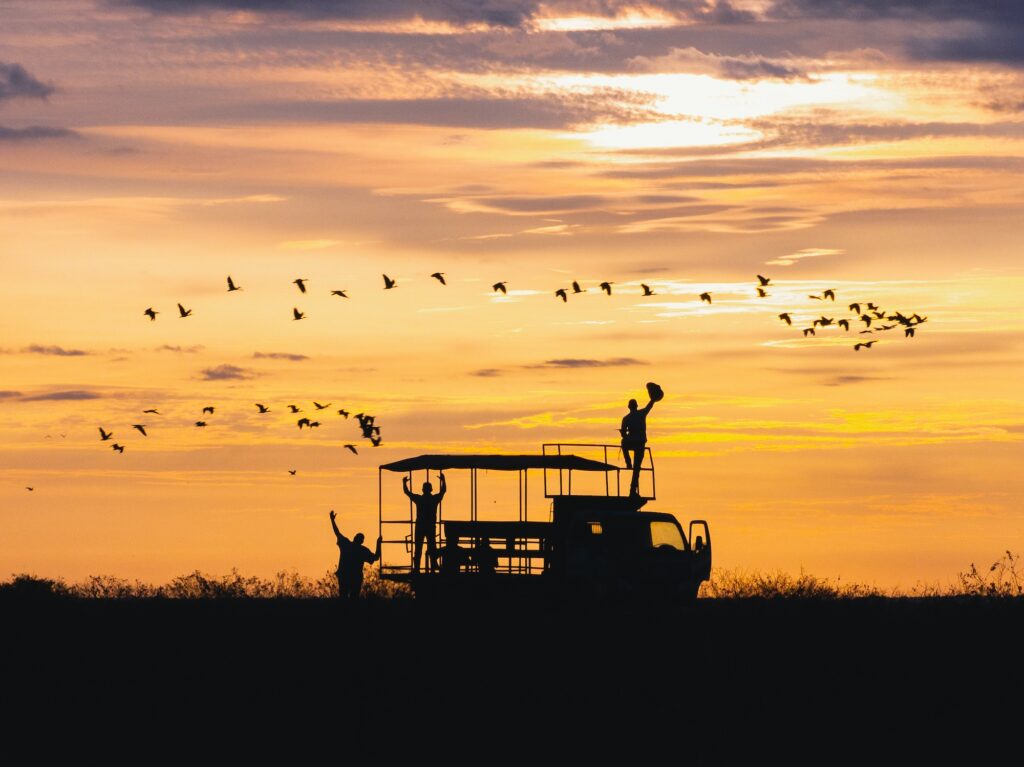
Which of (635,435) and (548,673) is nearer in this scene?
(548,673)

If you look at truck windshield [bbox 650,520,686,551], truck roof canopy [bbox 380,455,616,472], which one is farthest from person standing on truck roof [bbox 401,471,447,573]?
truck windshield [bbox 650,520,686,551]

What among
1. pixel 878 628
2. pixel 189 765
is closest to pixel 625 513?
pixel 878 628

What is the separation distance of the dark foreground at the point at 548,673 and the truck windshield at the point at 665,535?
1383 mm

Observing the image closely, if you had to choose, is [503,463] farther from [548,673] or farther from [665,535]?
[548,673]

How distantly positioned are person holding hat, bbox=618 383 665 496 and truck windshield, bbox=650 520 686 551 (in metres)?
1.40

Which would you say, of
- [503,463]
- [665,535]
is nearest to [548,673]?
[665,535]

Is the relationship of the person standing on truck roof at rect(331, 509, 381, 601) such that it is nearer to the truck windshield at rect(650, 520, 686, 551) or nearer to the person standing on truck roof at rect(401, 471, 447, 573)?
the person standing on truck roof at rect(401, 471, 447, 573)

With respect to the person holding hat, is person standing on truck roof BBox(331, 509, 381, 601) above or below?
below

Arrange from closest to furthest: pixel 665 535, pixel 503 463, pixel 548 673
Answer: pixel 548 673, pixel 665 535, pixel 503 463

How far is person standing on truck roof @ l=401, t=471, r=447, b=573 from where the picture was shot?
35250 millimetres

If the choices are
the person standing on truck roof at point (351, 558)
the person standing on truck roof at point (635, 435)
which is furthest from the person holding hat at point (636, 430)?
the person standing on truck roof at point (351, 558)

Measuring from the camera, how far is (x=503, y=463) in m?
36.0

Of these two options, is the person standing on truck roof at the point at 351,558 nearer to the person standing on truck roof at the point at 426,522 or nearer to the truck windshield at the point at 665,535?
the person standing on truck roof at the point at 426,522

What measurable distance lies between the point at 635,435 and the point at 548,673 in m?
9.49
